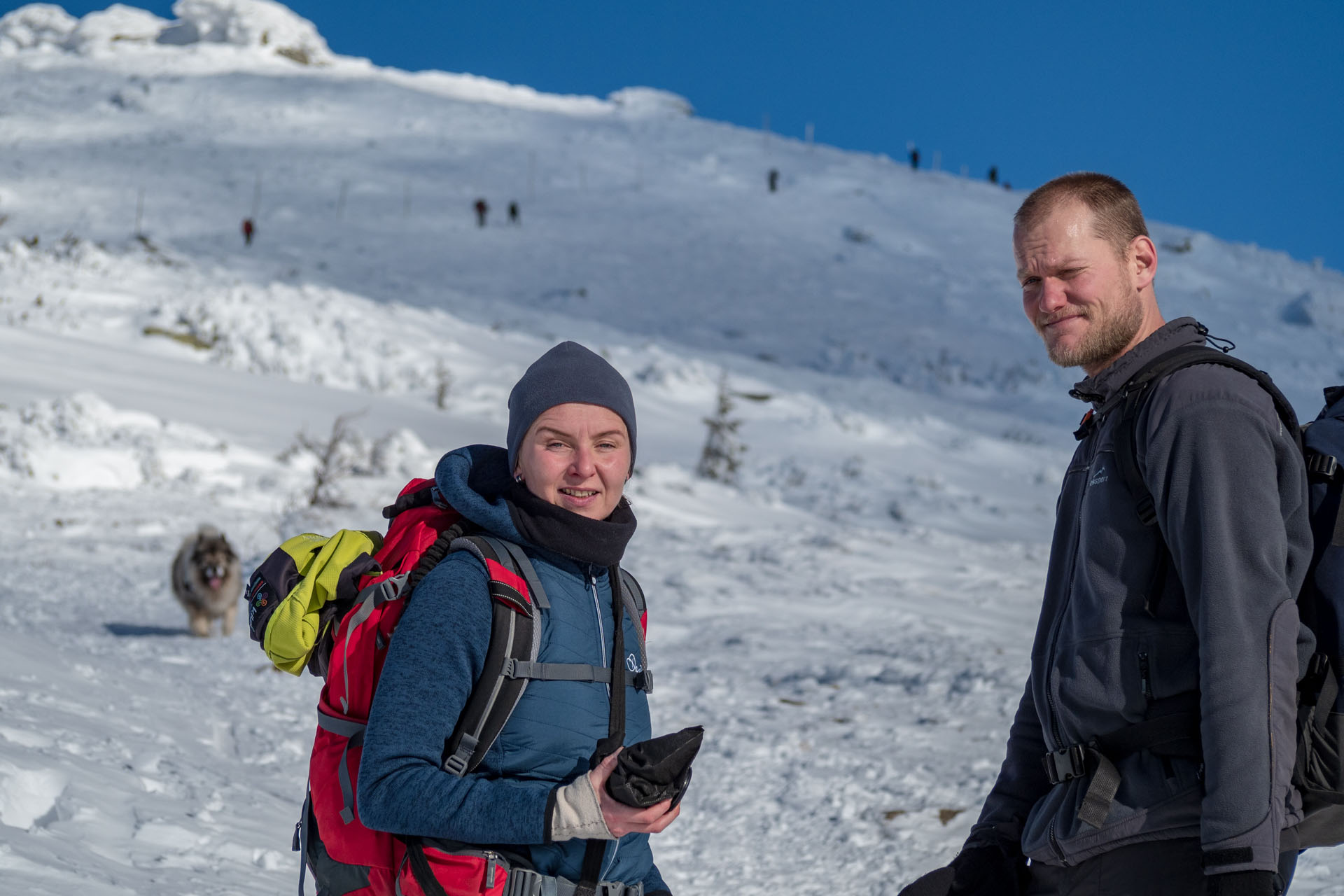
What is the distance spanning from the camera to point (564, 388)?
6.57 ft

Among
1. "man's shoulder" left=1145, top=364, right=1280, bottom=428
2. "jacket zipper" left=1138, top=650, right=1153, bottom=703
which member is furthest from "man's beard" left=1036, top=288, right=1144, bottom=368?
"jacket zipper" left=1138, top=650, right=1153, bottom=703

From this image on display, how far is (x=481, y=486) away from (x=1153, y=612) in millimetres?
1233

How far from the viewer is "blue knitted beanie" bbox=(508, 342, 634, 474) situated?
2004 millimetres

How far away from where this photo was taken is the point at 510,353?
68.2ft

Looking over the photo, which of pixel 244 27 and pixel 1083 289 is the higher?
pixel 244 27

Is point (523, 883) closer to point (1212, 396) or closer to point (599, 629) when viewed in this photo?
point (599, 629)

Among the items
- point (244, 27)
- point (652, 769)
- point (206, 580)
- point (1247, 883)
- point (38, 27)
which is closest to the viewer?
point (652, 769)

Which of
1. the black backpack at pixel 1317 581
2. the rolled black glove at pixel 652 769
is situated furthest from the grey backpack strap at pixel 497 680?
the black backpack at pixel 1317 581

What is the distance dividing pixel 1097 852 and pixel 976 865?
14.0 inches

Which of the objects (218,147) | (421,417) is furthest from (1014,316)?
(218,147)

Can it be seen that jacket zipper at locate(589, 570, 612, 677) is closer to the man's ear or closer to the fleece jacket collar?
the fleece jacket collar

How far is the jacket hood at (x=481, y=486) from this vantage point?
189 cm

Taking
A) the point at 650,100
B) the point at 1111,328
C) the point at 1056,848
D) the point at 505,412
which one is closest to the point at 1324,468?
the point at 1111,328

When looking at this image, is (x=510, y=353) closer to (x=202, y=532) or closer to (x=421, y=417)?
(x=421, y=417)
